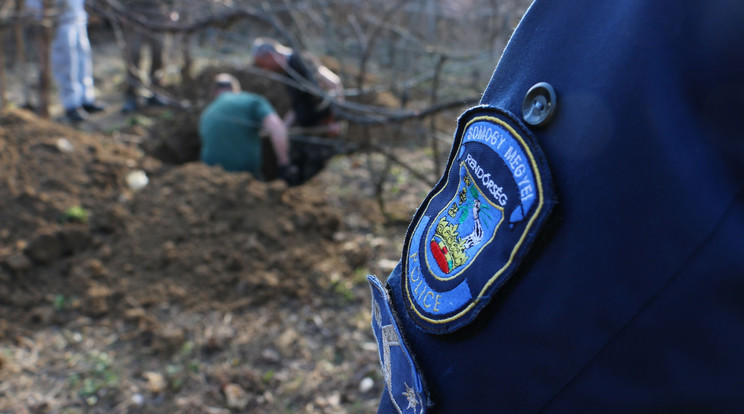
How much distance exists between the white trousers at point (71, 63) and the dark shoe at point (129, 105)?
1.77 ft

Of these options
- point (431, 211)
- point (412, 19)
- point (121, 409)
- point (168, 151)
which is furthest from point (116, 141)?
point (431, 211)

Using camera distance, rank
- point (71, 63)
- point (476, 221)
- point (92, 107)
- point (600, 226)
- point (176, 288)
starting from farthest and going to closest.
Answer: point (92, 107) < point (71, 63) < point (176, 288) < point (476, 221) < point (600, 226)

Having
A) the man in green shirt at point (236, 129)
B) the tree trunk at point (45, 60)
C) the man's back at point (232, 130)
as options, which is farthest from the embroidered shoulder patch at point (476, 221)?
the tree trunk at point (45, 60)

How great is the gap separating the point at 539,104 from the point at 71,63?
7.70 metres

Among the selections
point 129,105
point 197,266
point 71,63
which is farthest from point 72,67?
point 197,266

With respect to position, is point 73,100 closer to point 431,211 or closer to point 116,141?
point 116,141

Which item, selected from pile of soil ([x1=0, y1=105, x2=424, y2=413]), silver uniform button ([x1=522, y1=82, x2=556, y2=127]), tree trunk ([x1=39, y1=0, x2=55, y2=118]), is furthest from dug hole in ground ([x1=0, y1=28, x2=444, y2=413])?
silver uniform button ([x1=522, y1=82, x2=556, y2=127])

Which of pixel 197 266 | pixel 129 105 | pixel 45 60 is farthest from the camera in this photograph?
pixel 129 105

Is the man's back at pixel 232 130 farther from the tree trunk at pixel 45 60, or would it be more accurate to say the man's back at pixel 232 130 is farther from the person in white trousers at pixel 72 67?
the person in white trousers at pixel 72 67

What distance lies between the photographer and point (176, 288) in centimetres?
368

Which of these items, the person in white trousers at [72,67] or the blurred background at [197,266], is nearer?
the blurred background at [197,266]

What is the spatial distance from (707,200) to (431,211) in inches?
16.1

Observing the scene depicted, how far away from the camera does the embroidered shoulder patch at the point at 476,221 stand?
700 mm

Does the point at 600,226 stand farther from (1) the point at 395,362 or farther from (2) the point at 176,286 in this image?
(2) the point at 176,286
